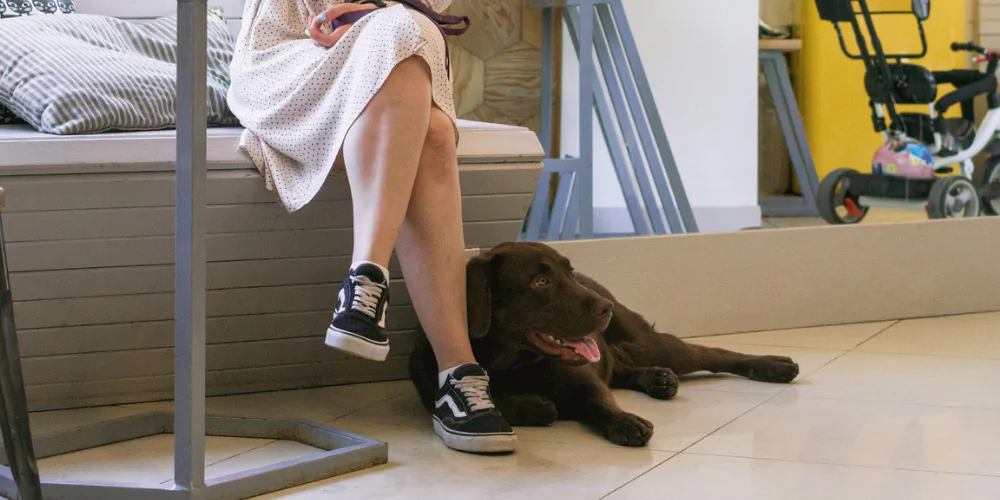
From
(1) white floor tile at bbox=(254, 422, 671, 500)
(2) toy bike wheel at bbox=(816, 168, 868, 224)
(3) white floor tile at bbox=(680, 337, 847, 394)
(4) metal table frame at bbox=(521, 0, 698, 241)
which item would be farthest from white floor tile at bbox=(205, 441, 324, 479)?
(2) toy bike wheel at bbox=(816, 168, 868, 224)

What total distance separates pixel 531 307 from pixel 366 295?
1.22ft

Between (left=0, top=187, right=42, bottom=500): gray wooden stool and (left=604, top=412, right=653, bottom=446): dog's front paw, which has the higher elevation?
(left=0, top=187, right=42, bottom=500): gray wooden stool

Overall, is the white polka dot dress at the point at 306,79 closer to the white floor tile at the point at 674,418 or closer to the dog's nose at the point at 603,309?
the dog's nose at the point at 603,309

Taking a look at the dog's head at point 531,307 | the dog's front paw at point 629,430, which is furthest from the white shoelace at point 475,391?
the dog's front paw at point 629,430

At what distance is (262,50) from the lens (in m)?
1.99

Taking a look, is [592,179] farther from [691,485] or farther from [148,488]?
[148,488]

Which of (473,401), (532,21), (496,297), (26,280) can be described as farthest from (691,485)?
(532,21)

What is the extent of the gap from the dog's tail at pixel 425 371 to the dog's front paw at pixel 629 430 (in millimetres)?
320

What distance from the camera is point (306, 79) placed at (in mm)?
1841

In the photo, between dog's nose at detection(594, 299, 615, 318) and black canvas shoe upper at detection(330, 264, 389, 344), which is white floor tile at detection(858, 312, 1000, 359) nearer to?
dog's nose at detection(594, 299, 615, 318)

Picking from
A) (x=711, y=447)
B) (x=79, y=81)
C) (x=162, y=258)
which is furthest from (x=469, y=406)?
(x=79, y=81)

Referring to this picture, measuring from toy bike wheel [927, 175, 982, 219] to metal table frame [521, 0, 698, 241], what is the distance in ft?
2.57

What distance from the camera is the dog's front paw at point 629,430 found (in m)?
1.79

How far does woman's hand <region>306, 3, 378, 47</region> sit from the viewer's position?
6.08 ft
